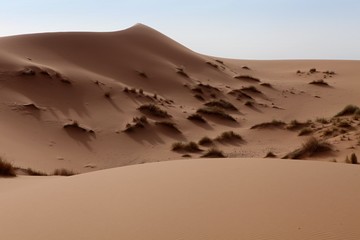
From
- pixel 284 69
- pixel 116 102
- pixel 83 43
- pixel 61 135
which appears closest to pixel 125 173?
pixel 61 135

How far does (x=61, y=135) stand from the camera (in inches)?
770

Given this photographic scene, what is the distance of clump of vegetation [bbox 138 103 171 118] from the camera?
24.1m

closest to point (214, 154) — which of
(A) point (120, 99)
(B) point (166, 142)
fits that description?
(B) point (166, 142)

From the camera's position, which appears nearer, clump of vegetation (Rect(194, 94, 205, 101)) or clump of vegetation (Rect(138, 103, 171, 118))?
clump of vegetation (Rect(138, 103, 171, 118))

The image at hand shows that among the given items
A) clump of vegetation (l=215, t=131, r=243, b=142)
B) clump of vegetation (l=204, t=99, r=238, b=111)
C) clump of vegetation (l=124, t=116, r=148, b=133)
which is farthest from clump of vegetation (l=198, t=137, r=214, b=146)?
clump of vegetation (l=204, t=99, r=238, b=111)

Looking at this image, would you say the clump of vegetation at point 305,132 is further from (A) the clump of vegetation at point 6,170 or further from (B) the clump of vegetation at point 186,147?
(A) the clump of vegetation at point 6,170

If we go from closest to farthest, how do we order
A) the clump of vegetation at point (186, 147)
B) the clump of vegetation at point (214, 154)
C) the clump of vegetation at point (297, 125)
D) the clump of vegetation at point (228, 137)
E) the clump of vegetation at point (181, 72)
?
1. the clump of vegetation at point (214, 154)
2. the clump of vegetation at point (186, 147)
3. the clump of vegetation at point (228, 137)
4. the clump of vegetation at point (297, 125)
5. the clump of vegetation at point (181, 72)

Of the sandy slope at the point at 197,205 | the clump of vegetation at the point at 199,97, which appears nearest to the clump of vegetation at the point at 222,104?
the clump of vegetation at the point at 199,97

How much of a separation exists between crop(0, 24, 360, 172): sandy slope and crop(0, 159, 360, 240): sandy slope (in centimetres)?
782

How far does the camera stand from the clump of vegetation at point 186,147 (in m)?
19.1

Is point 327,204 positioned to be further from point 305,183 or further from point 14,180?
point 14,180

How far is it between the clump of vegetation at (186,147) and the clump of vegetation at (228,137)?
5.86ft

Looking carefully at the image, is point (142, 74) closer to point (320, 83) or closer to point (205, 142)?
point (205, 142)

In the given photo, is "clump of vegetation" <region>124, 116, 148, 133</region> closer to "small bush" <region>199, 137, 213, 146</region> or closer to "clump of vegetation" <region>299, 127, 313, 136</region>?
"small bush" <region>199, 137, 213, 146</region>
